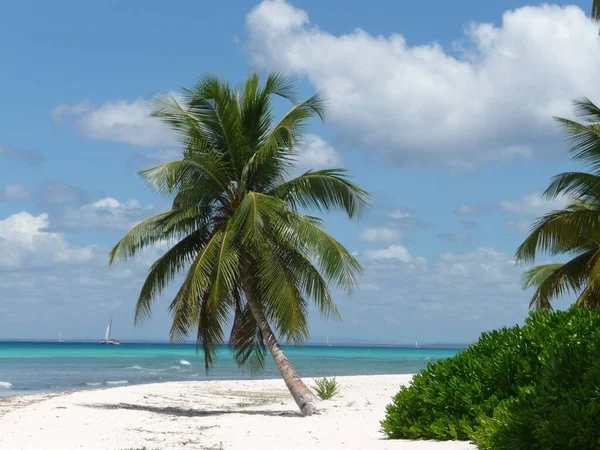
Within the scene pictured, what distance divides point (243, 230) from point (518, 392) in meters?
8.57

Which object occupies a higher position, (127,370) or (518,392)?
(518,392)

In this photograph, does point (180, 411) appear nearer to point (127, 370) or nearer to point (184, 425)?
point (184, 425)

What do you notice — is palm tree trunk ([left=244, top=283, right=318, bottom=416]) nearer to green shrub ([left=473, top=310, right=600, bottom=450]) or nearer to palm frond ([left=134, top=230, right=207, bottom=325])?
palm frond ([left=134, top=230, right=207, bottom=325])

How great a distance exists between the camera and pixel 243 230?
15.6 meters

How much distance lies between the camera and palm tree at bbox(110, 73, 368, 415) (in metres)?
15.7

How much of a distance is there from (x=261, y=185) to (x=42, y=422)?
6.59 m

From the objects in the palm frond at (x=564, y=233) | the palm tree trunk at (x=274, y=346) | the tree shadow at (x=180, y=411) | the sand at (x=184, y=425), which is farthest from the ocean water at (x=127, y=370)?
the palm frond at (x=564, y=233)

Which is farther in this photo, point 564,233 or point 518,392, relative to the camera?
point 564,233

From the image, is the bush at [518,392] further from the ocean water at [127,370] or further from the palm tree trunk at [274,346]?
the ocean water at [127,370]

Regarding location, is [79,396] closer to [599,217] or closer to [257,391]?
[257,391]

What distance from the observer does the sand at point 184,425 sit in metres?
10.7

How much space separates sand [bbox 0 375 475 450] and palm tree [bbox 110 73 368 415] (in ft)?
5.46

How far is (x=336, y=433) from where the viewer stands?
11.2 meters

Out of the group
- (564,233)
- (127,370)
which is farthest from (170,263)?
(127,370)
